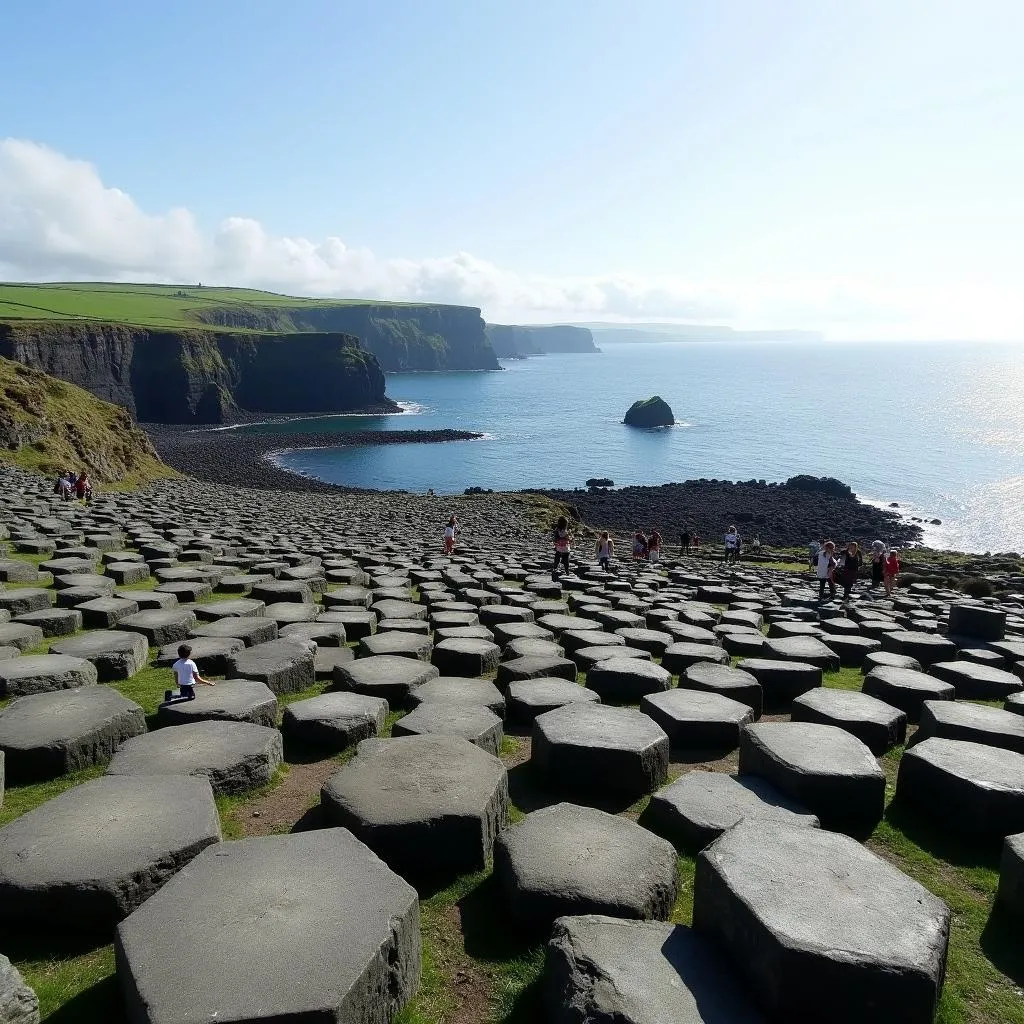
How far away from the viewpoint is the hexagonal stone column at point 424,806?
5.18 metres

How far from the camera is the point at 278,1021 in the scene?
3.35 meters

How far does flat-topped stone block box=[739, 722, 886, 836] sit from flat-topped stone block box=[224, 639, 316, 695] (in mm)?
5172

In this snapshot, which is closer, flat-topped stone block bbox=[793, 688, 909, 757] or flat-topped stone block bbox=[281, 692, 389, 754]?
flat-topped stone block bbox=[281, 692, 389, 754]

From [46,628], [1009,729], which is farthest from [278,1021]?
[46,628]

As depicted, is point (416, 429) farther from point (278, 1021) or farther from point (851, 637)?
point (278, 1021)

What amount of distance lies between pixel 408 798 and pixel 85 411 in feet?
159

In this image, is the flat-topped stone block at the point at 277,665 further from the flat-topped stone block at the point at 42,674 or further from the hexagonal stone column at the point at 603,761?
the hexagonal stone column at the point at 603,761

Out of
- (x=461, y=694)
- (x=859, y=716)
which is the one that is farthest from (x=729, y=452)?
(x=461, y=694)

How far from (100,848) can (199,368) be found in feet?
402

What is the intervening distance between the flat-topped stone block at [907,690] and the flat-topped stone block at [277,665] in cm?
704

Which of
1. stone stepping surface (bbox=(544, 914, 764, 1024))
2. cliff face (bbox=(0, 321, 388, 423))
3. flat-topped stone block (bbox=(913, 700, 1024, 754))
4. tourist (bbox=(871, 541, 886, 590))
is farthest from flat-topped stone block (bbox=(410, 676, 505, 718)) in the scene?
cliff face (bbox=(0, 321, 388, 423))

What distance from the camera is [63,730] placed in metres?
6.64

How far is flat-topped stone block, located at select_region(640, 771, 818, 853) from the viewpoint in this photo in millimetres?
5754

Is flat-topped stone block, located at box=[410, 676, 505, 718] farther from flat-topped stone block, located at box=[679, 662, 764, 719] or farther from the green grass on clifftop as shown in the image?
the green grass on clifftop
